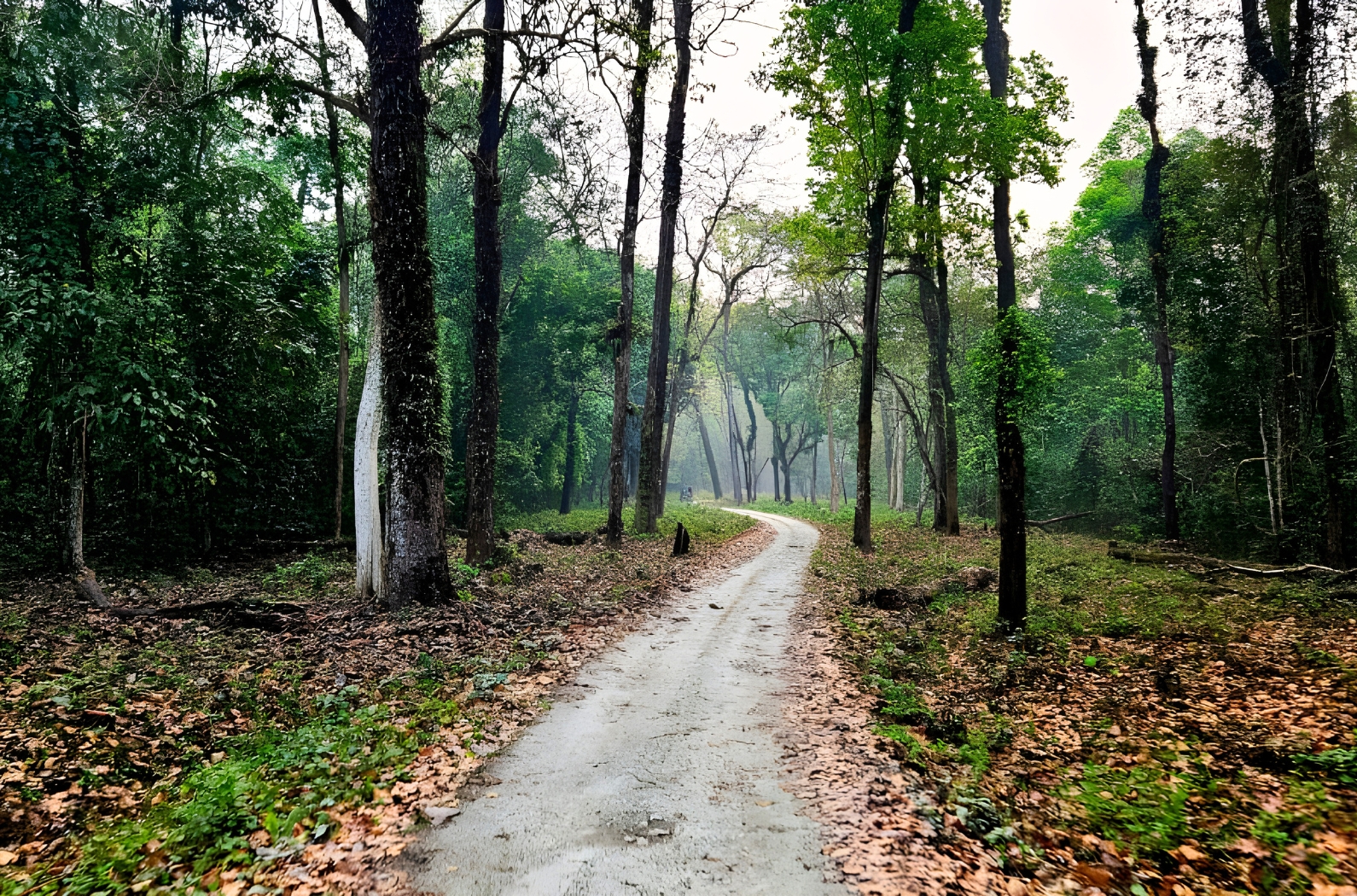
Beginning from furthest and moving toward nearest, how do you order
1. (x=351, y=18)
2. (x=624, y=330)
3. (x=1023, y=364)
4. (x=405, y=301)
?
1. (x=624, y=330)
2. (x=351, y=18)
3. (x=405, y=301)
4. (x=1023, y=364)

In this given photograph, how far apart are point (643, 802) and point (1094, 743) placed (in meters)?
3.98

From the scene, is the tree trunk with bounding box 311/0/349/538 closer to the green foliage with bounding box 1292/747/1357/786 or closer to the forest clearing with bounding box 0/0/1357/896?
the forest clearing with bounding box 0/0/1357/896

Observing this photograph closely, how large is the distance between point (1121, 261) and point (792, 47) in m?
15.7

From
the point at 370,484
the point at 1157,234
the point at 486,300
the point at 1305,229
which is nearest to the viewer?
the point at 370,484

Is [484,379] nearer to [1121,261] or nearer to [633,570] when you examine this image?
[633,570]

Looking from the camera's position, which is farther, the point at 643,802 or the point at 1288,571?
the point at 1288,571

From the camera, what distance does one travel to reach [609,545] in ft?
58.0

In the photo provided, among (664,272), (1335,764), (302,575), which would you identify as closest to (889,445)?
(664,272)

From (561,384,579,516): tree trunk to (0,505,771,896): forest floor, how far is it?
22181 millimetres

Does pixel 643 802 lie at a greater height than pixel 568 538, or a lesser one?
greater

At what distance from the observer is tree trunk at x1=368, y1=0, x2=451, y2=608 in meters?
8.48

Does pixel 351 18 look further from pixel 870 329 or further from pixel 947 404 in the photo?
pixel 947 404

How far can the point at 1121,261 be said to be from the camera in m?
23.2

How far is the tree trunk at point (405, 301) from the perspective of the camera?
848 cm
